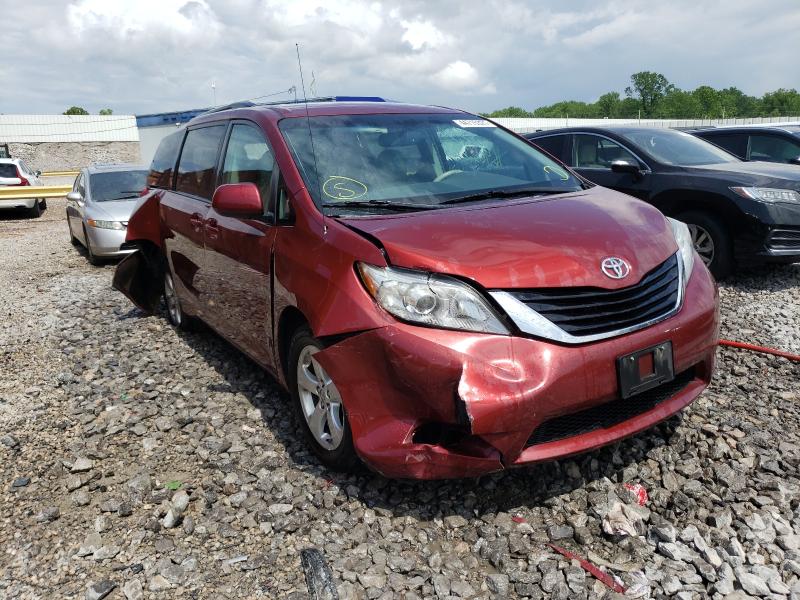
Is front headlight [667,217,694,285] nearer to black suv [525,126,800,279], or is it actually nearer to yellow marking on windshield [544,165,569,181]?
yellow marking on windshield [544,165,569,181]

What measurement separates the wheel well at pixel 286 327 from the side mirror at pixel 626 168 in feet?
15.7

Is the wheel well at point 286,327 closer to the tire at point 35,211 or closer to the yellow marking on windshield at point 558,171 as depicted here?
the yellow marking on windshield at point 558,171

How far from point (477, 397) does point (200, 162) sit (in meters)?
3.14

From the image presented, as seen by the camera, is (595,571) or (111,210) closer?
(595,571)

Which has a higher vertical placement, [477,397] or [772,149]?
Result: [772,149]

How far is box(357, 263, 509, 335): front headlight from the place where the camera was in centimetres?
250

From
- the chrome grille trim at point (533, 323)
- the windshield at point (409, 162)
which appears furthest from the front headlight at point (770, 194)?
the chrome grille trim at point (533, 323)

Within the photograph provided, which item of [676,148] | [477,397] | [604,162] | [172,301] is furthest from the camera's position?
[604,162]

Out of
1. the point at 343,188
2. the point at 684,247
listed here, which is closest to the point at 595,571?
the point at 684,247

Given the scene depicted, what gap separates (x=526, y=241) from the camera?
8.91 ft

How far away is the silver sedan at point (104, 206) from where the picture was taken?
9.55 metres

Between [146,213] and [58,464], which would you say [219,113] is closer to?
[146,213]

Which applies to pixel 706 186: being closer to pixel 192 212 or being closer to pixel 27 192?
pixel 192 212

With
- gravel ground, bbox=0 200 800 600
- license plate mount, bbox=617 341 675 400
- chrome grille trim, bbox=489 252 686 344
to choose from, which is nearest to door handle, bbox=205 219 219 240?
gravel ground, bbox=0 200 800 600
